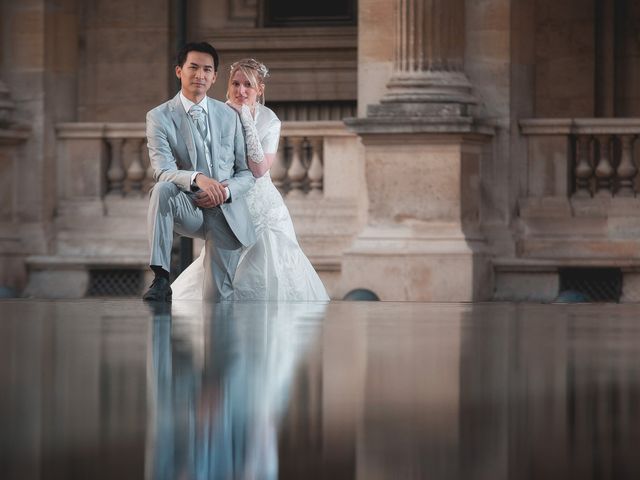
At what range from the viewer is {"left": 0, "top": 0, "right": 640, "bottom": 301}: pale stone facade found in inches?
627

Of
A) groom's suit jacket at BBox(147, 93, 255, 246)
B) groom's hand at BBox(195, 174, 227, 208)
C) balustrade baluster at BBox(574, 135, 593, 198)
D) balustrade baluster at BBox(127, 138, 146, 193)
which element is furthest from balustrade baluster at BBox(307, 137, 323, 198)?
groom's hand at BBox(195, 174, 227, 208)

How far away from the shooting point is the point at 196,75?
999 centimetres

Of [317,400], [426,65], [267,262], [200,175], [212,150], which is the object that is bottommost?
[317,400]

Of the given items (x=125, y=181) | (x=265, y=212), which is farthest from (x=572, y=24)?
(x=265, y=212)

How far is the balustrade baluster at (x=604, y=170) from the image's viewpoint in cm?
1641

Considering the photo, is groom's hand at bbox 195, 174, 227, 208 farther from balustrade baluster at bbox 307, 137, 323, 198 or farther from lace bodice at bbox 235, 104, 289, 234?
balustrade baluster at bbox 307, 137, 323, 198

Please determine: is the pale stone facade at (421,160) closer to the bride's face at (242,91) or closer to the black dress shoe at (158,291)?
the bride's face at (242,91)

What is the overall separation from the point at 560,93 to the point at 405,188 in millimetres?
3160

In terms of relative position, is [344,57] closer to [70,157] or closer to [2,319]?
[70,157]

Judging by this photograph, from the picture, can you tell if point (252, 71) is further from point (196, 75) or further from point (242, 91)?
point (196, 75)

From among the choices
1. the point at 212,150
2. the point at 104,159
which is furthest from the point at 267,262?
the point at 104,159

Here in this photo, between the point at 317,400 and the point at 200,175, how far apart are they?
5.42m

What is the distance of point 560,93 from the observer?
18.5 m

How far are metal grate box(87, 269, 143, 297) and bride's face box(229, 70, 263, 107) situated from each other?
667cm
